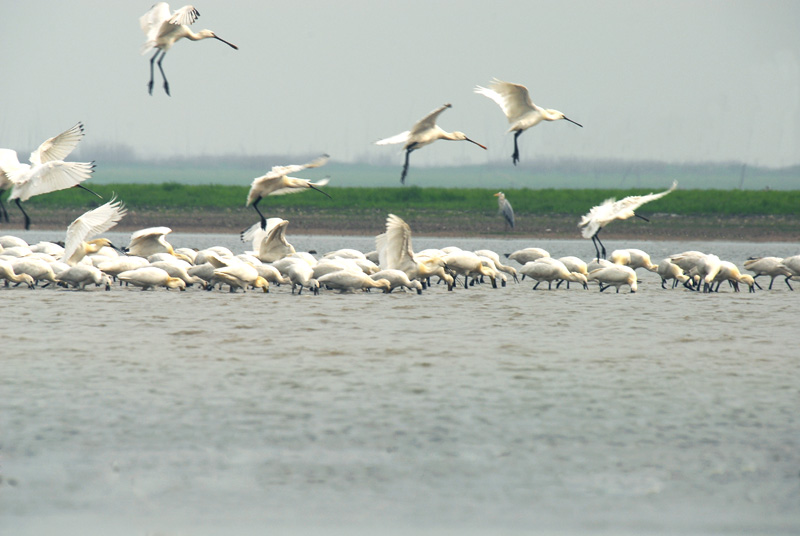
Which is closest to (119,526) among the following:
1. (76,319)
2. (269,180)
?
(76,319)

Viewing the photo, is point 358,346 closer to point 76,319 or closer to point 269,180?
point 76,319

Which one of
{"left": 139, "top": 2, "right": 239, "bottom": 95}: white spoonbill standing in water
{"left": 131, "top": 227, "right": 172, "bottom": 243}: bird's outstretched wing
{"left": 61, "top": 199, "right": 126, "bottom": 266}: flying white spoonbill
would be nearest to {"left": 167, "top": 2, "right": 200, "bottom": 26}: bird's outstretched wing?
{"left": 139, "top": 2, "right": 239, "bottom": 95}: white spoonbill standing in water

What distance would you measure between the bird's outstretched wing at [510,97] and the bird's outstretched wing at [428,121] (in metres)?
0.93

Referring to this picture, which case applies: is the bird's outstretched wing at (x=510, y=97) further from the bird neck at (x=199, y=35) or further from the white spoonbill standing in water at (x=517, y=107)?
the bird neck at (x=199, y=35)

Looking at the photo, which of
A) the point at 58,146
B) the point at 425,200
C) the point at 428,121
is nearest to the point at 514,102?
the point at 428,121

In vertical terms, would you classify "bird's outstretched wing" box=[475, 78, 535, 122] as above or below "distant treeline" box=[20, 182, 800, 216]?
above

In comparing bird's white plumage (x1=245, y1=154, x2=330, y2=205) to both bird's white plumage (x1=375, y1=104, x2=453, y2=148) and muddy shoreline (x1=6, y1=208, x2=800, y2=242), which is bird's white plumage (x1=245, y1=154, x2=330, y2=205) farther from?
muddy shoreline (x1=6, y1=208, x2=800, y2=242)

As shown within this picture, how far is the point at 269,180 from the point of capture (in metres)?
19.3

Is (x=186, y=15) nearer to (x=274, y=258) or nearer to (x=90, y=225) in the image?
(x=90, y=225)

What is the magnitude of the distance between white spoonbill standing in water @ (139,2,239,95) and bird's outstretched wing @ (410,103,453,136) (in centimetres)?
336

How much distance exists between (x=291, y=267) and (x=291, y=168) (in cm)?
196

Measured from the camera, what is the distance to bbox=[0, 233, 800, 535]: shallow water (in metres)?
6.04

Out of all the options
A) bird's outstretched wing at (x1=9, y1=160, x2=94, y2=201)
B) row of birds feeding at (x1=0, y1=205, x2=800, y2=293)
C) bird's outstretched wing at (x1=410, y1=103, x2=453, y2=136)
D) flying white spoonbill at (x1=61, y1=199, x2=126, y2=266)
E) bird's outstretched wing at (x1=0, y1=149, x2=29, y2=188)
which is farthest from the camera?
flying white spoonbill at (x1=61, y1=199, x2=126, y2=266)

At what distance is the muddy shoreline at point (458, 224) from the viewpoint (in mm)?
49156
